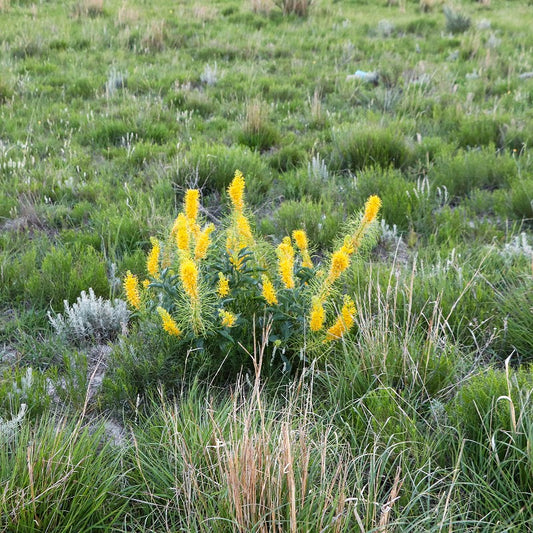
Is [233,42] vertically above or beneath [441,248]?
above

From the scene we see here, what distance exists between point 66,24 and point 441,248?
834 centimetres

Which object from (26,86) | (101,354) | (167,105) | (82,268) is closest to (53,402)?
(101,354)

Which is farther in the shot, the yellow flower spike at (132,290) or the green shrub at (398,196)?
the green shrub at (398,196)

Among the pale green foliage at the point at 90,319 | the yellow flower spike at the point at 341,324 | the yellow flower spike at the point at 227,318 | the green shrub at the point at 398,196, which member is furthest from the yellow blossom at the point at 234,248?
the green shrub at the point at 398,196

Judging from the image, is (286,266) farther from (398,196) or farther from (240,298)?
(398,196)

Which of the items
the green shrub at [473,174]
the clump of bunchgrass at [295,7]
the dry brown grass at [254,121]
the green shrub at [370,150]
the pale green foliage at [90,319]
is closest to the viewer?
the pale green foliage at [90,319]

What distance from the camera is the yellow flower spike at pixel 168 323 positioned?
2492 mm

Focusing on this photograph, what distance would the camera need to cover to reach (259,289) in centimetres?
279

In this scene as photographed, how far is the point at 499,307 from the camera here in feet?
Result: 9.46

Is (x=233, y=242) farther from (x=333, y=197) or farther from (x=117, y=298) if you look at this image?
(x=333, y=197)

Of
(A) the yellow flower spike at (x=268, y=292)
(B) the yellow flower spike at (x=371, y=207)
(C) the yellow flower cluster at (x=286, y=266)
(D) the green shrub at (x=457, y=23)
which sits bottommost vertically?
(A) the yellow flower spike at (x=268, y=292)

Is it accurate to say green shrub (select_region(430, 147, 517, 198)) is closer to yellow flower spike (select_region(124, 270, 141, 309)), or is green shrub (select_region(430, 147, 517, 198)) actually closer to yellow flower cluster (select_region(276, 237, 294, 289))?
yellow flower cluster (select_region(276, 237, 294, 289))

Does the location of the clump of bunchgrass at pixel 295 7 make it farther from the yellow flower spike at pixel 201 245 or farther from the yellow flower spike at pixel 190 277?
the yellow flower spike at pixel 190 277

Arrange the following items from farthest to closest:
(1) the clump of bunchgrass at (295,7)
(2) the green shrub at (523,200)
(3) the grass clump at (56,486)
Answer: (1) the clump of bunchgrass at (295,7), (2) the green shrub at (523,200), (3) the grass clump at (56,486)
